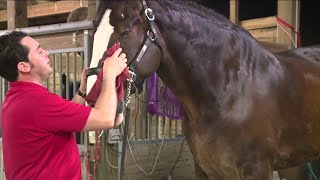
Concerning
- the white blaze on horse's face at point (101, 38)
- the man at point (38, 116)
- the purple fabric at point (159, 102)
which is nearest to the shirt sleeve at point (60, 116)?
the man at point (38, 116)

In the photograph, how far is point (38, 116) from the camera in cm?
157

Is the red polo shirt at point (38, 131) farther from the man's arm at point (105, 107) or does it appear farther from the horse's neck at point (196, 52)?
the horse's neck at point (196, 52)

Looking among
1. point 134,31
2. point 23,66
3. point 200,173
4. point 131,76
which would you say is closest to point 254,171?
point 200,173

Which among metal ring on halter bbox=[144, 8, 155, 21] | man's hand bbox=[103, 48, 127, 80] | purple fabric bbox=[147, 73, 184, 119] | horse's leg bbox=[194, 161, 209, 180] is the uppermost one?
metal ring on halter bbox=[144, 8, 155, 21]

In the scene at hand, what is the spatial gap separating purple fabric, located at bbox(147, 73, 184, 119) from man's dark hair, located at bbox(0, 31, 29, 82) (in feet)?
4.91

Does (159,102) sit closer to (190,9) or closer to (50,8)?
(190,9)

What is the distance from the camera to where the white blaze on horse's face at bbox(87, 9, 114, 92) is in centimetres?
190

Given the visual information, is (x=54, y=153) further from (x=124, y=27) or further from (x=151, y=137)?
(x=151, y=137)

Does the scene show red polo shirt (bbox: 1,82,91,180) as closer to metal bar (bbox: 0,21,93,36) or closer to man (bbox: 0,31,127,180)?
man (bbox: 0,31,127,180)

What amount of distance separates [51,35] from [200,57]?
1439 mm

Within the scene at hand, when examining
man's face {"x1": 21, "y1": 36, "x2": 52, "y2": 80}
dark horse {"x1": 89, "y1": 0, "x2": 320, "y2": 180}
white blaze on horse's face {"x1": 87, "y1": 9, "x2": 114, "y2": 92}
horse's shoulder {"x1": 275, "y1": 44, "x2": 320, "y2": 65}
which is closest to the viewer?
man's face {"x1": 21, "y1": 36, "x2": 52, "y2": 80}

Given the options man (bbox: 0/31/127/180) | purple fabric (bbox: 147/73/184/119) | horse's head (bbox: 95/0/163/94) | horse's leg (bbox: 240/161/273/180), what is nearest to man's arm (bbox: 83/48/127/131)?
man (bbox: 0/31/127/180)

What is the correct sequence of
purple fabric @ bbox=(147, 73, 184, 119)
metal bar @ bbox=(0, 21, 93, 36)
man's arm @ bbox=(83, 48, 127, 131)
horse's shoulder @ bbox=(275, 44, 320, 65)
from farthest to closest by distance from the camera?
purple fabric @ bbox=(147, 73, 184, 119) < metal bar @ bbox=(0, 21, 93, 36) < horse's shoulder @ bbox=(275, 44, 320, 65) < man's arm @ bbox=(83, 48, 127, 131)

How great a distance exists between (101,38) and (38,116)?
0.53 meters
